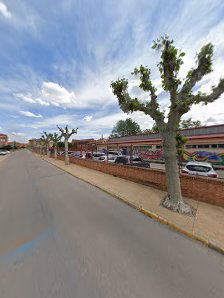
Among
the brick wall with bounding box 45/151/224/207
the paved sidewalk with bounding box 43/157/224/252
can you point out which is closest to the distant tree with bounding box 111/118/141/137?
the brick wall with bounding box 45/151/224/207

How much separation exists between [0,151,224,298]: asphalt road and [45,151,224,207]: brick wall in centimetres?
259

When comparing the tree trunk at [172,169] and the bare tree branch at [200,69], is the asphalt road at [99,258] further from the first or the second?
the bare tree branch at [200,69]

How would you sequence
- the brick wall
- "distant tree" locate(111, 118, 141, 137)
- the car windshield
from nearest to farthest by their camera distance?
the brick wall
the car windshield
"distant tree" locate(111, 118, 141, 137)

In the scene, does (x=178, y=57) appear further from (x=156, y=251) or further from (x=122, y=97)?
(x=156, y=251)

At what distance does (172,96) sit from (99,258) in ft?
16.1

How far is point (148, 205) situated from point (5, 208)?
5.23 metres

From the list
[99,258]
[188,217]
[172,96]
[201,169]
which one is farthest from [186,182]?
[99,258]

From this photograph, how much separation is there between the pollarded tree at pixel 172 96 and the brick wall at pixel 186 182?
1179 mm

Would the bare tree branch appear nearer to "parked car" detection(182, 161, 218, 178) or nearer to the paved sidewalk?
the paved sidewalk

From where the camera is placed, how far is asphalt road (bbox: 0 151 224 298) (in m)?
2.21

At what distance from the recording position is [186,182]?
6051 mm

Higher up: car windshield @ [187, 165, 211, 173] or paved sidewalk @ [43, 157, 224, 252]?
car windshield @ [187, 165, 211, 173]

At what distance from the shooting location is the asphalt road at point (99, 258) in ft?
7.24

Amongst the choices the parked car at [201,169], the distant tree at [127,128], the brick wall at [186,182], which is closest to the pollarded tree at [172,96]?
the brick wall at [186,182]
